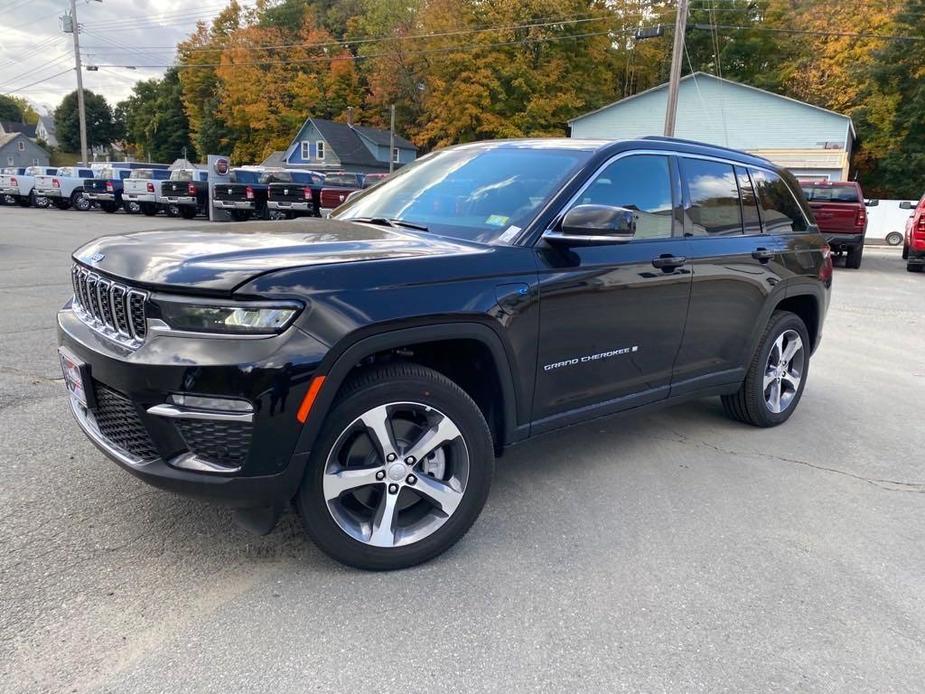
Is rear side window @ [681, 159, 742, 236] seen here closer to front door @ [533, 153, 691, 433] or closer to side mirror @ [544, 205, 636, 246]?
front door @ [533, 153, 691, 433]

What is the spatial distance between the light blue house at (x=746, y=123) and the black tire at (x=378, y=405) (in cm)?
3132

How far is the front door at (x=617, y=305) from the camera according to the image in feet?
10.8

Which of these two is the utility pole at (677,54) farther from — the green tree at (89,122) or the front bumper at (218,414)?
the green tree at (89,122)

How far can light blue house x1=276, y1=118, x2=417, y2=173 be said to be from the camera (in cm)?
5238

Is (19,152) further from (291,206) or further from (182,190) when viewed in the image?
(291,206)

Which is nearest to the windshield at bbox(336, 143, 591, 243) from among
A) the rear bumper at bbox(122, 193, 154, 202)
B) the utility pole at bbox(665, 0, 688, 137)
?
the utility pole at bbox(665, 0, 688, 137)

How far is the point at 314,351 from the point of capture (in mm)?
2479

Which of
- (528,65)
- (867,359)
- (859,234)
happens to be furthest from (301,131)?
(867,359)

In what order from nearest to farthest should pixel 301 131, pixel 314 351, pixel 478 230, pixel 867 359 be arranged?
1. pixel 314 351
2. pixel 478 230
3. pixel 867 359
4. pixel 301 131

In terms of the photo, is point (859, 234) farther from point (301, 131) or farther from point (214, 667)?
point (301, 131)

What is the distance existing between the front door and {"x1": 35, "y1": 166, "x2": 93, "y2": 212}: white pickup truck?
31081mm

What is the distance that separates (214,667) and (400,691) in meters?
0.61

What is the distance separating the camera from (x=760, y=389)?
188 inches

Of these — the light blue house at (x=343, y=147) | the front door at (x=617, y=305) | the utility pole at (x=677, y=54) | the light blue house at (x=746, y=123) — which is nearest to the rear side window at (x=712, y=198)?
the front door at (x=617, y=305)
